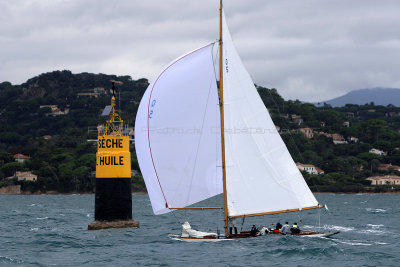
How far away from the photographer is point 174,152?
27141 millimetres

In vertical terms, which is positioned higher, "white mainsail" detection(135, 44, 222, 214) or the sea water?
"white mainsail" detection(135, 44, 222, 214)

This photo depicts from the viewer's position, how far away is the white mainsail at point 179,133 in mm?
26875

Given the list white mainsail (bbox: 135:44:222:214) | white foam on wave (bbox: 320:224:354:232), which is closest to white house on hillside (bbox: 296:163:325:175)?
white foam on wave (bbox: 320:224:354:232)

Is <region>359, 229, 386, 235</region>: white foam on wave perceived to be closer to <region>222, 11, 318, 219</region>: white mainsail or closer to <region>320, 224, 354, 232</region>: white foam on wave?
<region>320, 224, 354, 232</region>: white foam on wave

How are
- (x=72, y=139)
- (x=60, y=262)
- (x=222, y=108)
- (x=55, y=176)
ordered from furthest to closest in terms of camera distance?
(x=72, y=139), (x=55, y=176), (x=222, y=108), (x=60, y=262)

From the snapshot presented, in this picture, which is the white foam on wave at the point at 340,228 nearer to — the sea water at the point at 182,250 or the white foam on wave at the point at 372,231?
the white foam on wave at the point at 372,231

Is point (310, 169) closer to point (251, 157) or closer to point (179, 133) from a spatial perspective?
point (251, 157)

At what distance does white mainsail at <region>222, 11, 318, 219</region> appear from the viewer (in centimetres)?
2764

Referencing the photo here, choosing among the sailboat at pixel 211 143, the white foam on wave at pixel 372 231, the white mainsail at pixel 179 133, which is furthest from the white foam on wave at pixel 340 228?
the white mainsail at pixel 179 133

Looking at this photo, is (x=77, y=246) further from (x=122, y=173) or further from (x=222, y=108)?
(x=222, y=108)

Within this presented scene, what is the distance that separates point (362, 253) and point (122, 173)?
10492 millimetres

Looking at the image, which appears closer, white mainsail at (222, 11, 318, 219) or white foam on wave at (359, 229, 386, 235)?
white mainsail at (222, 11, 318, 219)

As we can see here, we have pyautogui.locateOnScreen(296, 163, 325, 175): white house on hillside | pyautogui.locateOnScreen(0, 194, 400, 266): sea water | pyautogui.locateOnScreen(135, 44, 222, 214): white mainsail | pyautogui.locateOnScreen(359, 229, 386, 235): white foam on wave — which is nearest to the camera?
pyautogui.locateOnScreen(0, 194, 400, 266): sea water

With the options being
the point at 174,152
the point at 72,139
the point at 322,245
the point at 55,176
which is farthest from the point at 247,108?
the point at 72,139
